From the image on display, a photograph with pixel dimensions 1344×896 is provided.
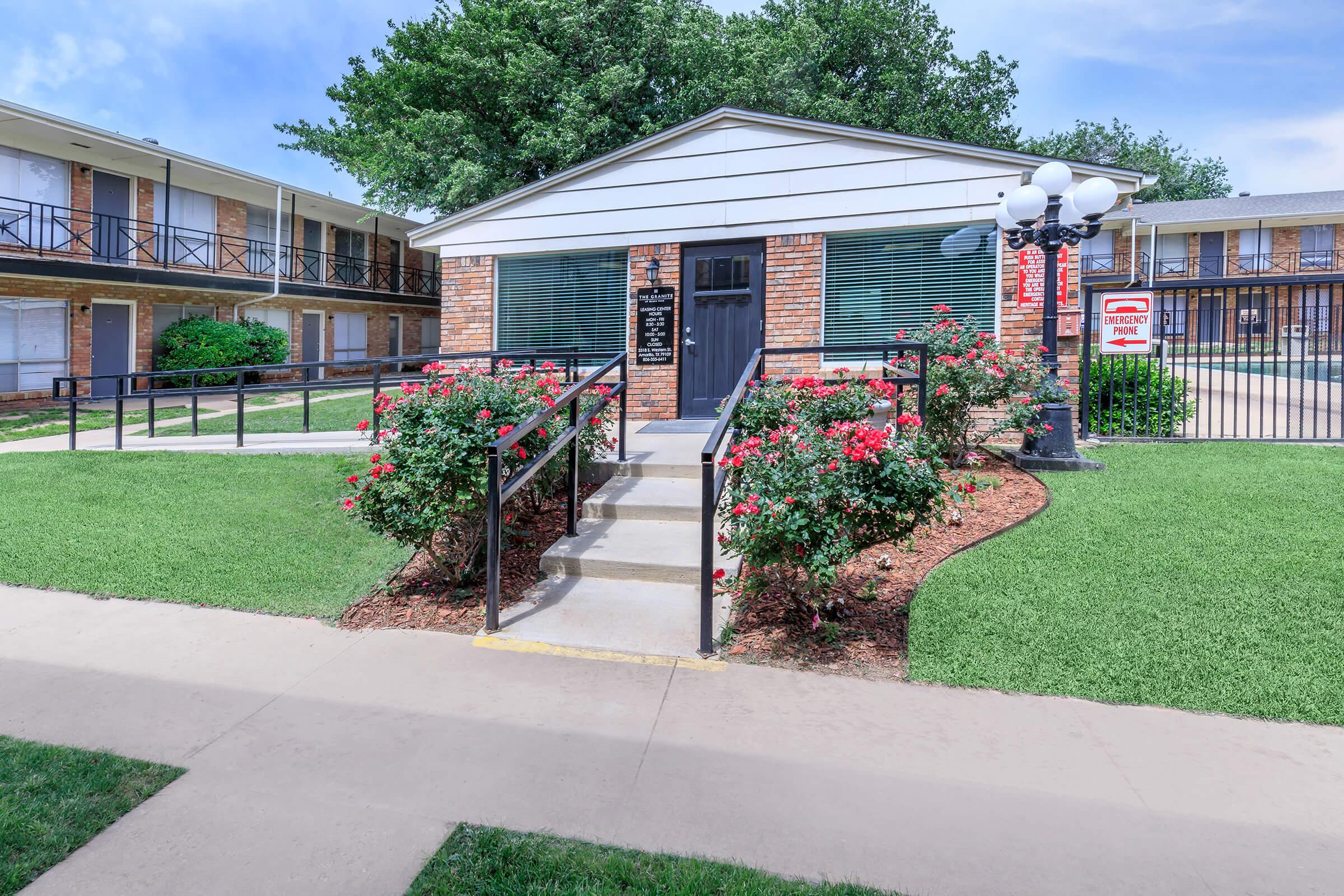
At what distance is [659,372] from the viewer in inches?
394

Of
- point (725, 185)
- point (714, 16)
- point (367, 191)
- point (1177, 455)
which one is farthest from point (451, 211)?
point (1177, 455)

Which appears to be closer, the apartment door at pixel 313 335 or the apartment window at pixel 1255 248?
the apartment door at pixel 313 335

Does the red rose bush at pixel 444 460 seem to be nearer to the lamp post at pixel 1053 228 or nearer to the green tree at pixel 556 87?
the lamp post at pixel 1053 228

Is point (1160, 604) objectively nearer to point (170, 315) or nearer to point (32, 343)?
point (32, 343)

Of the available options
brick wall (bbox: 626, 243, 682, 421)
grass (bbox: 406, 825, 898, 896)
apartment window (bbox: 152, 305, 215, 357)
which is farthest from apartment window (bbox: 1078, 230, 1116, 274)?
grass (bbox: 406, 825, 898, 896)

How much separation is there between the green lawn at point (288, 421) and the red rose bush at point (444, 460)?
5.35m

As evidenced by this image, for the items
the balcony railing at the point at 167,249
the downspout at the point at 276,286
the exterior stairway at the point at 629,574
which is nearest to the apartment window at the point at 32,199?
the balcony railing at the point at 167,249

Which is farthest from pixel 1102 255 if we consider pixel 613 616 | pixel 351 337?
pixel 613 616

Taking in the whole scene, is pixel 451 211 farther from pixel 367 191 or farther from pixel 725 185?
pixel 725 185

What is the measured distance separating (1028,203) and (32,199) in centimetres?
1877

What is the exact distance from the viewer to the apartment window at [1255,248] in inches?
1174

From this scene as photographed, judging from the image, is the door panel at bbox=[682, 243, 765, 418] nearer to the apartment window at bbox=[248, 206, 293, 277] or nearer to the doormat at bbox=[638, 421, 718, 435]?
the doormat at bbox=[638, 421, 718, 435]

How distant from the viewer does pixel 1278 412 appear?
39.1 feet

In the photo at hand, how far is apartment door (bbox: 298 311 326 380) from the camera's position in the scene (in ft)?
76.4
